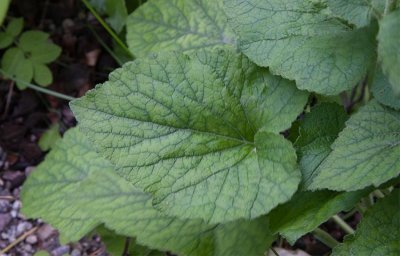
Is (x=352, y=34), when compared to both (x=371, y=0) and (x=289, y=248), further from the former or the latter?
(x=289, y=248)

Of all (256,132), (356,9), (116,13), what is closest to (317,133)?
(256,132)

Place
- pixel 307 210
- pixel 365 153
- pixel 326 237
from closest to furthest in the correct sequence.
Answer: pixel 365 153 → pixel 307 210 → pixel 326 237

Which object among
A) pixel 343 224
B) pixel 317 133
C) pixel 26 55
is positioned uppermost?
pixel 26 55

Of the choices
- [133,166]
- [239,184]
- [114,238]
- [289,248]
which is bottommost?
[289,248]

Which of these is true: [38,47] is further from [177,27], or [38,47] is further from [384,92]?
[384,92]

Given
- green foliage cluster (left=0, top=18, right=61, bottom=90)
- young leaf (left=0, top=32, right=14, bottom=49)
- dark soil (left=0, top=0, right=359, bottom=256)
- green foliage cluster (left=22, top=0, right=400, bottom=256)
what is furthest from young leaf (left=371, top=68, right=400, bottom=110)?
young leaf (left=0, top=32, right=14, bottom=49)

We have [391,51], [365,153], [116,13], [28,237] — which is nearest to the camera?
[391,51]

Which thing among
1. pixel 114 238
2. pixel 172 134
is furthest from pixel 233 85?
pixel 114 238
